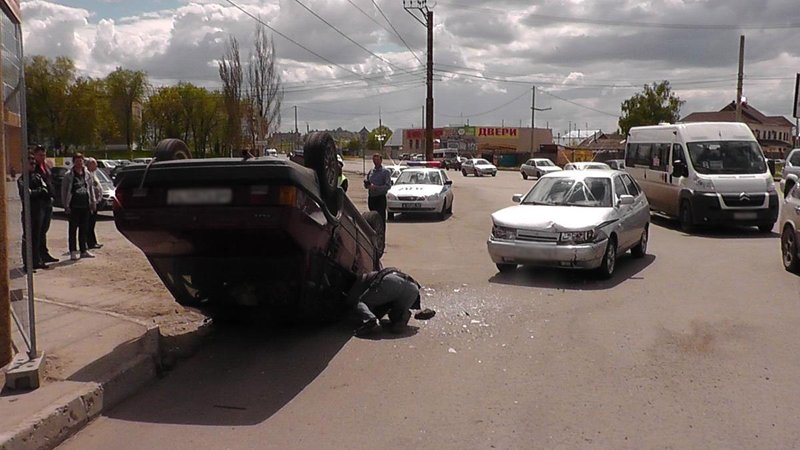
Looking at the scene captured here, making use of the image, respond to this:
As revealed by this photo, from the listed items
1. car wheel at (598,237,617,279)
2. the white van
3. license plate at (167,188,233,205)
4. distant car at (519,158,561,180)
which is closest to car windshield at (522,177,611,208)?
car wheel at (598,237,617,279)

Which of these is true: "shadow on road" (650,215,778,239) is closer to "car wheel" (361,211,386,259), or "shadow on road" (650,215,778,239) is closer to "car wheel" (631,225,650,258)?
"car wheel" (631,225,650,258)

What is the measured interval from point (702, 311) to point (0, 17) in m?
7.72

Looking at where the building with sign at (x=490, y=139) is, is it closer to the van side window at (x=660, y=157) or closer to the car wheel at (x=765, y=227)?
the van side window at (x=660, y=157)

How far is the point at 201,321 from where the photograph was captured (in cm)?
834

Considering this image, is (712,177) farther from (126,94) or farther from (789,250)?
(126,94)

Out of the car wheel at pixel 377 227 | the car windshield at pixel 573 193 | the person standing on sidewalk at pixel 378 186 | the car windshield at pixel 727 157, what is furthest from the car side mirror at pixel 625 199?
the car windshield at pixel 727 157

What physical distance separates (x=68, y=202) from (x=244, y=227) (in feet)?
25.1

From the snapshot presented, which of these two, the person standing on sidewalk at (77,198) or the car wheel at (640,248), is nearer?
the person standing on sidewalk at (77,198)

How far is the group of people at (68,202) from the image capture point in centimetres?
1120

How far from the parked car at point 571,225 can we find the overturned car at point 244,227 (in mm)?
3661

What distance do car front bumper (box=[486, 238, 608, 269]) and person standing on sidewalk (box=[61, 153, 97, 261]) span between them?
22.3 ft

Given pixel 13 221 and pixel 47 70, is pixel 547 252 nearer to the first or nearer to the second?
pixel 13 221

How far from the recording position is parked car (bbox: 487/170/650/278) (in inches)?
408

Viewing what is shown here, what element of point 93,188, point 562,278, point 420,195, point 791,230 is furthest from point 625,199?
point 420,195
